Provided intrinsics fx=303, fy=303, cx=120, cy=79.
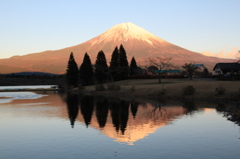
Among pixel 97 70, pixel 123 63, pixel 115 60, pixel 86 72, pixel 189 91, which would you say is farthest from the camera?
pixel 123 63

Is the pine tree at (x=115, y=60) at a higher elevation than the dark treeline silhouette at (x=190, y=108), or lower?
higher

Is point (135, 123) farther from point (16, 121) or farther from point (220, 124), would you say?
point (16, 121)

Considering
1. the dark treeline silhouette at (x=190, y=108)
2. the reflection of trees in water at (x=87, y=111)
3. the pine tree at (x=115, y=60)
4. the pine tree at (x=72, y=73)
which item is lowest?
the dark treeline silhouette at (x=190, y=108)

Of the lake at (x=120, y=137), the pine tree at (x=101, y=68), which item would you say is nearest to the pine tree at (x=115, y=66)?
Answer: the pine tree at (x=101, y=68)

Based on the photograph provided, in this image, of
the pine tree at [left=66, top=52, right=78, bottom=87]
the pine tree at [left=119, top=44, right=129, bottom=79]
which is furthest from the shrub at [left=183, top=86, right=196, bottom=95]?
the pine tree at [left=66, top=52, right=78, bottom=87]

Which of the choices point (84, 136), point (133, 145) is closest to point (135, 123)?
point (84, 136)

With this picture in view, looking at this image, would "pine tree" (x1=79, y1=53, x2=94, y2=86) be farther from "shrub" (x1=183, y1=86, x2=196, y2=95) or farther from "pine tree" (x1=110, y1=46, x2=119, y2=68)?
"shrub" (x1=183, y1=86, x2=196, y2=95)

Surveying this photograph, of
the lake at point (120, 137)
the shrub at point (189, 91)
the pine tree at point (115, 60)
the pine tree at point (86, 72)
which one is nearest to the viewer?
the lake at point (120, 137)

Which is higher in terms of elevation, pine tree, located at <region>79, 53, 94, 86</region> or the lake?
pine tree, located at <region>79, 53, 94, 86</region>

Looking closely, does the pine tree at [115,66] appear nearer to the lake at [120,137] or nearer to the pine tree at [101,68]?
the pine tree at [101,68]

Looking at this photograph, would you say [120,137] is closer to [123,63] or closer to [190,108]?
[190,108]

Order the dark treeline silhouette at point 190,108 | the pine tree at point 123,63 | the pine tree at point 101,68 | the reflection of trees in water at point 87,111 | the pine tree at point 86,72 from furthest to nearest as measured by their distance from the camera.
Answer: the pine tree at point 123,63
the pine tree at point 86,72
the pine tree at point 101,68
the dark treeline silhouette at point 190,108
the reflection of trees in water at point 87,111

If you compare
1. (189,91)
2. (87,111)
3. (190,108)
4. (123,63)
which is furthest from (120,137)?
(123,63)

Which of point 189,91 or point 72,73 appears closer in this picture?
point 189,91
